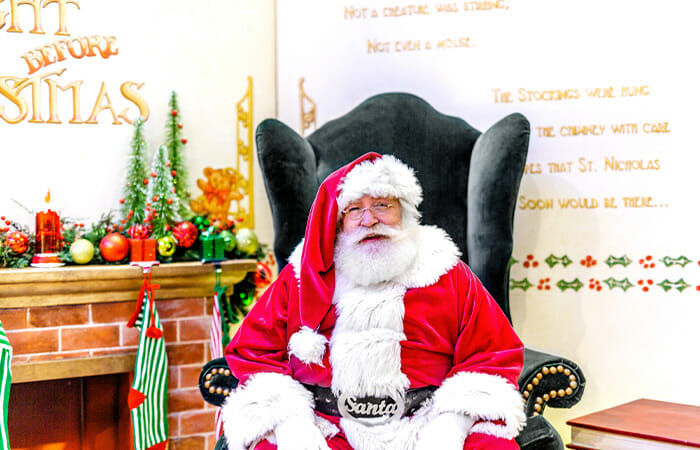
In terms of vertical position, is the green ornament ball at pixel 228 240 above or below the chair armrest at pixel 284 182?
below

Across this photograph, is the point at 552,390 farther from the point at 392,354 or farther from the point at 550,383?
the point at 392,354

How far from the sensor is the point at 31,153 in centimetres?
284

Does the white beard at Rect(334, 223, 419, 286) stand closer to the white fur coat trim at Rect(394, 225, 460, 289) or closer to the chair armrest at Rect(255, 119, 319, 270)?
the white fur coat trim at Rect(394, 225, 460, 289)

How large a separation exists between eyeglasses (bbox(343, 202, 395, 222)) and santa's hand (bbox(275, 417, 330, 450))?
62cm

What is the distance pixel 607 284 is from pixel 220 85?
1977 millimetres

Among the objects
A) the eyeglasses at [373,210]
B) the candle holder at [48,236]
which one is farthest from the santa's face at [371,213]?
the candle holder at [48,236]

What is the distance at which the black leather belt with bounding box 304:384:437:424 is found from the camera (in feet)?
6.44

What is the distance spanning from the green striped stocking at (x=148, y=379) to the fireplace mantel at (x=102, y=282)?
0.25ft

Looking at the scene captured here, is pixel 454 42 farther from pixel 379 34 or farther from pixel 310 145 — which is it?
pixel 310 145

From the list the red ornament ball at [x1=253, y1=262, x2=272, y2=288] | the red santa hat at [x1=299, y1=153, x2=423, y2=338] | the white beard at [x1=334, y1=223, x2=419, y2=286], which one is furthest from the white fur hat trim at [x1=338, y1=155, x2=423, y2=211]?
the red ornament ball at [x1=253, y1=262, x2=272, y2=288]

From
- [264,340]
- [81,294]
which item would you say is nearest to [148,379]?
[81,294]

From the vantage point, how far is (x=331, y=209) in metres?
2.11

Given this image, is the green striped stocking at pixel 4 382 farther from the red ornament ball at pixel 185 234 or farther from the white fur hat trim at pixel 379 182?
the white fur hat trim at pixel 379 182

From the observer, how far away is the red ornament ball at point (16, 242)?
103 inches
